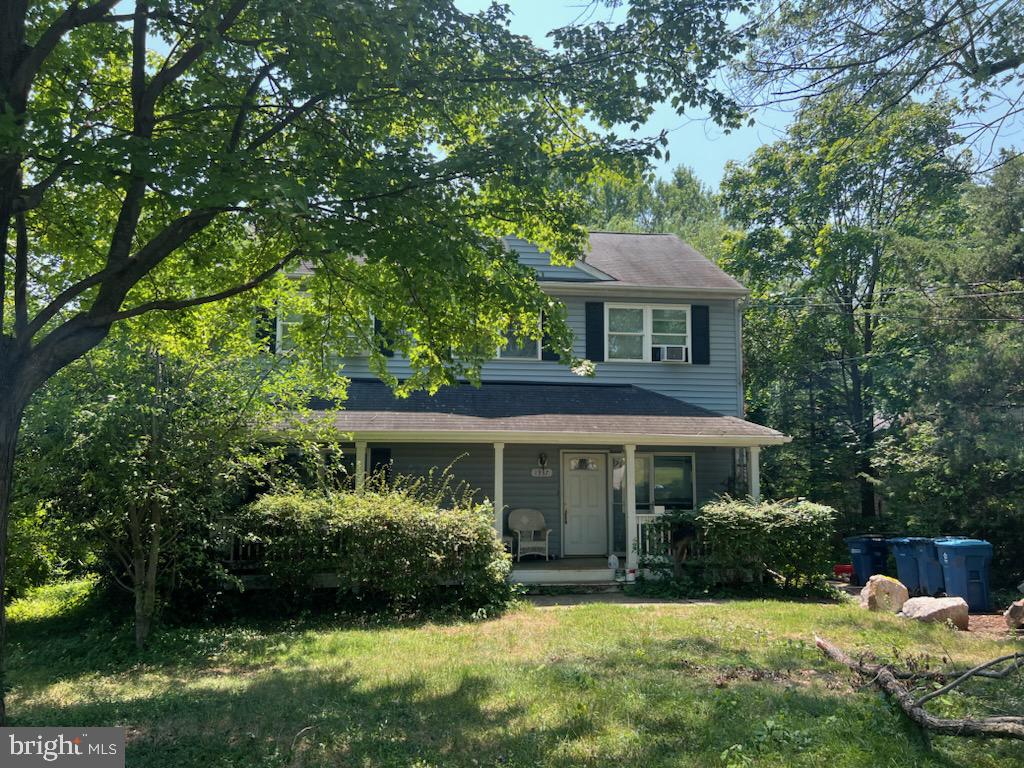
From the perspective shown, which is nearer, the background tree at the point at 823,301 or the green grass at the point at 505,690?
the green grass at the point at 505,690

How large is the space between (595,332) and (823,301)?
1048 cm

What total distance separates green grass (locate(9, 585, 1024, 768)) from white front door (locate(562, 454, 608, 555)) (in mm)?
4400

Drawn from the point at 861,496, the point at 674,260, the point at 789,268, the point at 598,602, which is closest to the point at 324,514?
the point at 598,602

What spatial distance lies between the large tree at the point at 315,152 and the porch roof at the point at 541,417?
442cm

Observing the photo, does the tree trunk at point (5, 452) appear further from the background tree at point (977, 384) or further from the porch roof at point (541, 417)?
the background tree at point (977, 384)

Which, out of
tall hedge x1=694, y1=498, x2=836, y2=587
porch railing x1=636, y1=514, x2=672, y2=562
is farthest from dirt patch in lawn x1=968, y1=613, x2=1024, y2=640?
porch railing x1=636, y1=514, x2=672, y2=562

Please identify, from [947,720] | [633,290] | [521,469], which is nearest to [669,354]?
[633,290]

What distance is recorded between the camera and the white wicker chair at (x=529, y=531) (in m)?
14.1

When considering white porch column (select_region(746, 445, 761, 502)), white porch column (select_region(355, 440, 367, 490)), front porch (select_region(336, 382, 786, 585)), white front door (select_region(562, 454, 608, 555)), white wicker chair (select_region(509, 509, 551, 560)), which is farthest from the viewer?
white front door (select_region(562, 454, 608, 555))

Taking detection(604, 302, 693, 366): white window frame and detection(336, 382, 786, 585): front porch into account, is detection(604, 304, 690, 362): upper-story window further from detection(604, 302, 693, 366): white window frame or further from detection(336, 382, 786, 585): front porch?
detection(336, 382, 786, 585): front porch

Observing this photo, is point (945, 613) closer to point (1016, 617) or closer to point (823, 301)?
point (1016, 617)

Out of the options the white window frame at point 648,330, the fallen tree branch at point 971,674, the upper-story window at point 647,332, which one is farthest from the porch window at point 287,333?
the fallen tree branch at point 971,674

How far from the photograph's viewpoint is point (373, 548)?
1043cm

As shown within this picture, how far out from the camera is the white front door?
15227mm
